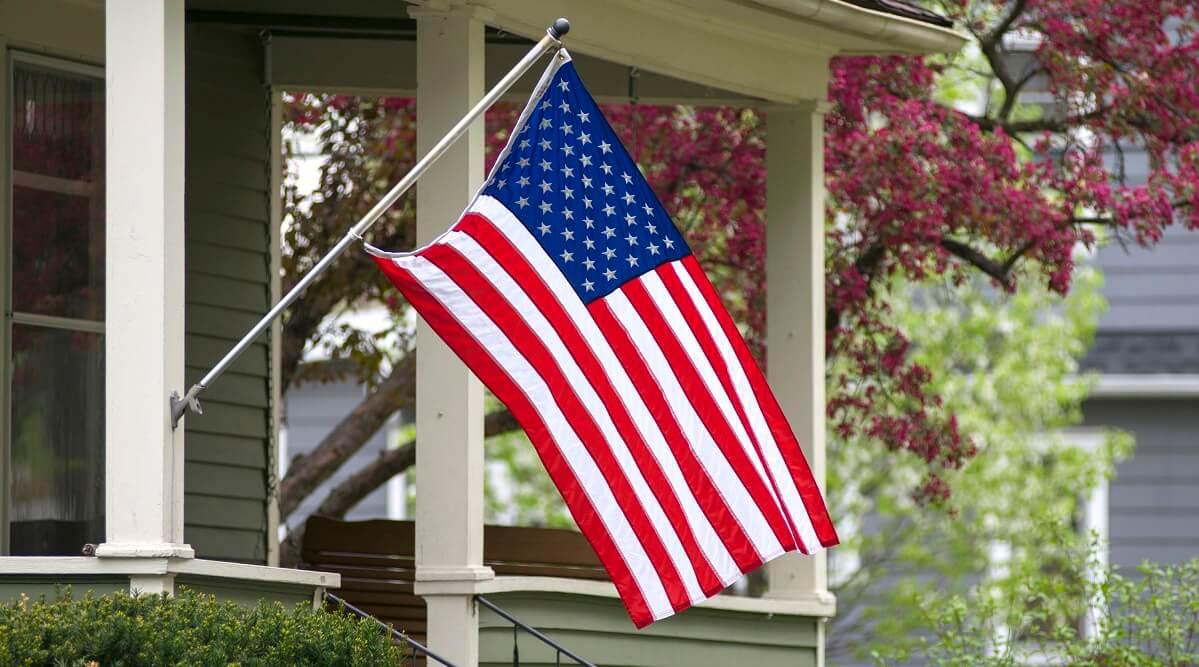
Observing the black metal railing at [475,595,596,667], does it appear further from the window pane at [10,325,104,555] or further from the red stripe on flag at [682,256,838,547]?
the window pane at [10,325,104,555]

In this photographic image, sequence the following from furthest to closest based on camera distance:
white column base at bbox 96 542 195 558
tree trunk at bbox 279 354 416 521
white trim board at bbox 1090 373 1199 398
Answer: white trim board at bbox 1090 373 1199 398, tree trunk at bbox 279 354 416 521, white column base at bbox 96 542 195 558

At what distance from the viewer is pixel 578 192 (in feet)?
22.4

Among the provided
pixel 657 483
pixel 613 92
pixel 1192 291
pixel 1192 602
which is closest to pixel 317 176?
pixel 613 92

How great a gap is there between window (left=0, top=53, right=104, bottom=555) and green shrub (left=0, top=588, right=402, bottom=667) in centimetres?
238

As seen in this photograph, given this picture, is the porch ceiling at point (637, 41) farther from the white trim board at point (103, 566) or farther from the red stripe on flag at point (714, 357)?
the white trim board at point (103, 566)

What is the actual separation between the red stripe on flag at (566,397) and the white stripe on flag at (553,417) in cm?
2

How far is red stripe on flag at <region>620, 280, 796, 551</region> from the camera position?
276 inches

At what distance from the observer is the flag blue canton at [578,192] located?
673cm

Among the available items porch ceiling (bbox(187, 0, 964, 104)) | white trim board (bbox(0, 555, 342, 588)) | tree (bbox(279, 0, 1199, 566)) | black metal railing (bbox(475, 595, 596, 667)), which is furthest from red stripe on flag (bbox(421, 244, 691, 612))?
tree (bbox(279, 0, 1199, 566))

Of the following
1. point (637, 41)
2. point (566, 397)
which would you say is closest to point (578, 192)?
point (566, 397)

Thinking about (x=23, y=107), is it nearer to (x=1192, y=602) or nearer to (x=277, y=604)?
(x=277, y=604)

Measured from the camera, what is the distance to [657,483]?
22.6ft

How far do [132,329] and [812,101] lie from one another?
4373 millimetres

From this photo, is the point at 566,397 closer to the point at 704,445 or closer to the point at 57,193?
the point at 704,445
